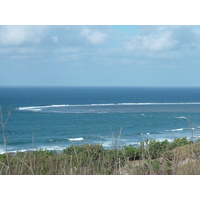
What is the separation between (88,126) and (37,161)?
98.2 ft

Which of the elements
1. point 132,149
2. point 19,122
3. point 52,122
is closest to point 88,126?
point 52,122

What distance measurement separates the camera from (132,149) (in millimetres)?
8070
